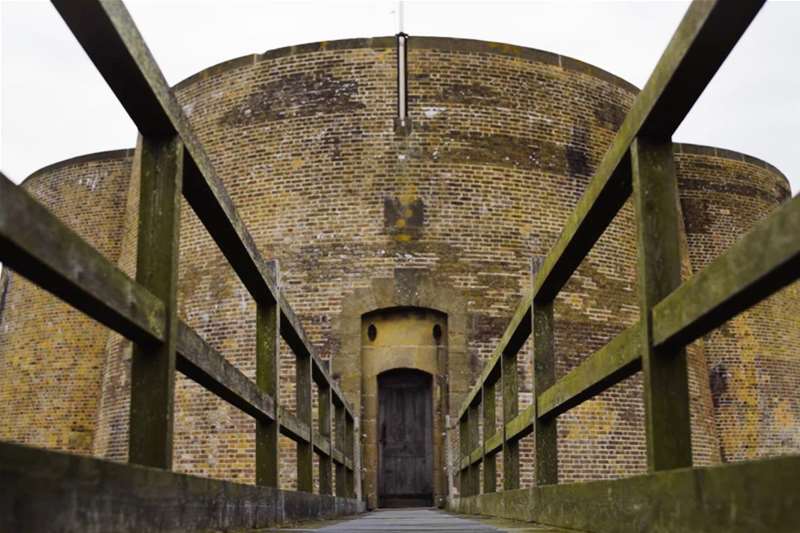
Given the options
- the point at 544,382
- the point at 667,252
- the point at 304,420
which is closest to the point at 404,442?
the point at 304,420

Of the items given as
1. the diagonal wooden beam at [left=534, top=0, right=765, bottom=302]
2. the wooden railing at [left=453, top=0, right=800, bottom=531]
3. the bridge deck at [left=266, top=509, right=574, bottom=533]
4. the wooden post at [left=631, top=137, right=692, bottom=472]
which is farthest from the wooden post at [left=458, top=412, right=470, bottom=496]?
the wooden post at [left=631, top=137, right=692, bottom=472]

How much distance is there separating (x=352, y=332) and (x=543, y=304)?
8728mm

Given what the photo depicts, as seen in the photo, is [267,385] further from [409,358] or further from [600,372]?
[409,358]

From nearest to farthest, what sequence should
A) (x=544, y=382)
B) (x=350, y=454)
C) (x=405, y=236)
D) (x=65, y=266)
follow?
(x=65, y=266) < (x=544, y=382) < (x=350, y=454) < (x=405, y=236)

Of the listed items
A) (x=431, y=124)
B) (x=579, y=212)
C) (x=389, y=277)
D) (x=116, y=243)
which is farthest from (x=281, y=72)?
(x=579, y=212)

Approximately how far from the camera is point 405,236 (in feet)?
43.5

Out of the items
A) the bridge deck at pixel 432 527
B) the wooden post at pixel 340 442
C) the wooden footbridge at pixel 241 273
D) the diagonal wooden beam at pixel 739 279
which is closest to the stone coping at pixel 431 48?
the wooden post at pixel 340 442

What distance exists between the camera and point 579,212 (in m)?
3.25

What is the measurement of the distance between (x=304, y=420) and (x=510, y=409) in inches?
47.8

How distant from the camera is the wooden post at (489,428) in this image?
7.08m

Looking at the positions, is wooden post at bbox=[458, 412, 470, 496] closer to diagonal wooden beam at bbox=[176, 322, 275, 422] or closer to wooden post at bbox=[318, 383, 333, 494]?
wooden post at bbox=[318, 383, 333, 494]

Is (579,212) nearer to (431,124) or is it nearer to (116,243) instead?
(431,124)

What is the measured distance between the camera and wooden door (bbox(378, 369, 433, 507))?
46.8 feet

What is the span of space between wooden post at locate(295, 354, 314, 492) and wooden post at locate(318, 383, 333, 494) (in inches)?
41.0
